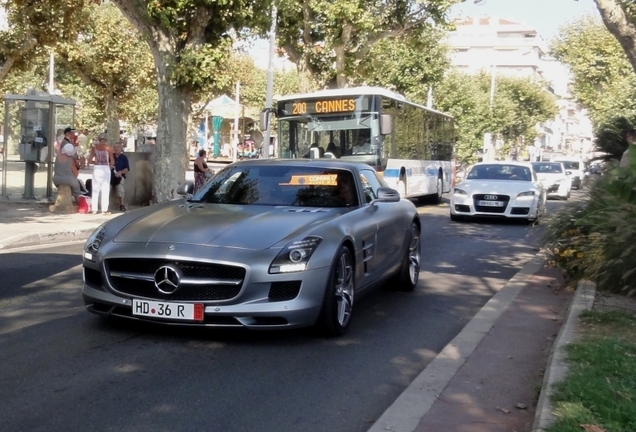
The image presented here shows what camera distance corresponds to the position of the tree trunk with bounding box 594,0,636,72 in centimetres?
1151

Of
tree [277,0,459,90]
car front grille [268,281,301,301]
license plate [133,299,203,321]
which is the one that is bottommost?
license plate [133,299,203,321]

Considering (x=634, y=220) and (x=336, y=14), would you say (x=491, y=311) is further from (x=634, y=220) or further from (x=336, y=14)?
(x=336, y=14)

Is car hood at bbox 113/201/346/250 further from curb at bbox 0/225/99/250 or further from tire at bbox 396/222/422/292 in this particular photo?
curb at bbox 0/225/99/250

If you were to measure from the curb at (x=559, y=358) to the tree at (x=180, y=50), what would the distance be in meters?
11.3

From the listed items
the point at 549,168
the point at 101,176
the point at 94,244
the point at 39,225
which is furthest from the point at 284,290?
the point at 549,168

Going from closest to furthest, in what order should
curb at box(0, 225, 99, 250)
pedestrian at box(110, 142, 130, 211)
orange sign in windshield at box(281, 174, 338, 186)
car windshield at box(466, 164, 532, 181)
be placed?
orange sign in windshield at box(281, 174, 338, 186), curb at box(0, 225, 99, 250), pedestrian at box(110, 142, 130, 211), car windshield at box(466, 164, 532, 181)

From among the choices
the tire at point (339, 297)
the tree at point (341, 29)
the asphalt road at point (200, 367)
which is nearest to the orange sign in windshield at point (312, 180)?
the tire at point (339, 297)

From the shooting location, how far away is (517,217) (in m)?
19.7

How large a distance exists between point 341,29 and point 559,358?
23467 mm

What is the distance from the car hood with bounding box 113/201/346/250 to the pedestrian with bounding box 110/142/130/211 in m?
11.7

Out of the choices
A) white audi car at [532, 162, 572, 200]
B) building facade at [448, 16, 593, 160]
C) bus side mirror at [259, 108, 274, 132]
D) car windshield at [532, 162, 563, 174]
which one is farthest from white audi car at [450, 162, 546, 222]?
building facade at [448, 16, 593, 160]

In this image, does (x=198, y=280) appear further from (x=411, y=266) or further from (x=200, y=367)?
(x=411, y=266)

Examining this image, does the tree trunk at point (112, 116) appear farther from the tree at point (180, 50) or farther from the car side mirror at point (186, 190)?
the car side mirror at point (186, 190)

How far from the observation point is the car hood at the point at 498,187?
1975 centimetres
